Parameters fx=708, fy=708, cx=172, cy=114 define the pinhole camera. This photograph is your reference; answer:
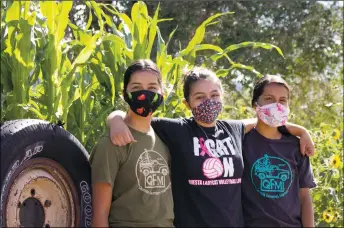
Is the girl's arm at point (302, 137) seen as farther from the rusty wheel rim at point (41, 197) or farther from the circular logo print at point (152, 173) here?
the rusty wheel rim at point (41, 197)

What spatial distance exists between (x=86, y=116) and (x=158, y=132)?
102 cm

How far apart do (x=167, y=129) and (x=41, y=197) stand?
696mm

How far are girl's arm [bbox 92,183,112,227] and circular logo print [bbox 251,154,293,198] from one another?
0.88 m

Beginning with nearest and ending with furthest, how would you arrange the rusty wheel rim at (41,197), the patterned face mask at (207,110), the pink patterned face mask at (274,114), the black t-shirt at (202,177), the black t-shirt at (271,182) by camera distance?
the rusty wheel rim at (41,197), the black t-shirt at (202,177), the patterned face mask at (207,110), the black t-shirt at (271,182), the pink patterned face mask at (274,114)

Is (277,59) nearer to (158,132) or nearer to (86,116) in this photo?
(86,116)

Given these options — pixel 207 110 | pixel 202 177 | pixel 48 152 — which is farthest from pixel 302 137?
pixel 48 152

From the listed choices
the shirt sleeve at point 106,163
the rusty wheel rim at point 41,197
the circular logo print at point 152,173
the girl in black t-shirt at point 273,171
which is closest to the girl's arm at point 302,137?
the girl in black t-shirt at point 273,171

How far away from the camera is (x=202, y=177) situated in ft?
11.2

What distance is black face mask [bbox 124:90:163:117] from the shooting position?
3.33m

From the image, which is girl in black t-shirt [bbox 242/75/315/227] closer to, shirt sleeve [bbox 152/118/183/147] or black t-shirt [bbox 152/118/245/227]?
black t-shirt [bbox 152/118/245/227]

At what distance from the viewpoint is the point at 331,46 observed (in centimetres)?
1146

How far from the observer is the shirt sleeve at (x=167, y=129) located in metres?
3.47

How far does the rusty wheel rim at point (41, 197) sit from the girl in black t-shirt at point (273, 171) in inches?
36.8

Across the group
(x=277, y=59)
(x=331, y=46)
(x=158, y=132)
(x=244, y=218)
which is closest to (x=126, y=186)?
(x=158, y=132)
